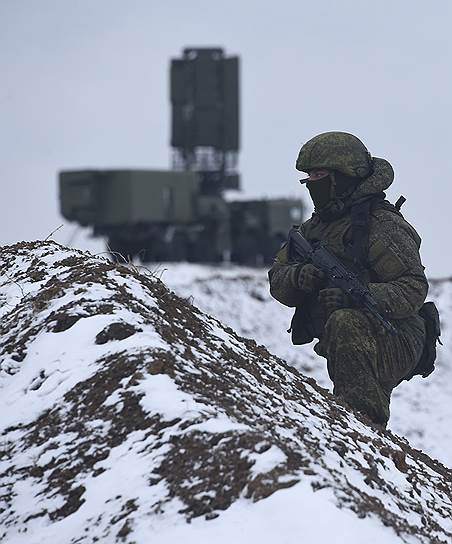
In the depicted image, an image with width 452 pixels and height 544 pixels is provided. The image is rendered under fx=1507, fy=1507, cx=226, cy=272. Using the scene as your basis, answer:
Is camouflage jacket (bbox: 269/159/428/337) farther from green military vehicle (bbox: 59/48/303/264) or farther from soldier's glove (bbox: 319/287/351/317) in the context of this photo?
green military vehicle (bbox: 59/48/303/264)

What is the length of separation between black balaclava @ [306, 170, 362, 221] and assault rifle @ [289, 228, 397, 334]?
20cm

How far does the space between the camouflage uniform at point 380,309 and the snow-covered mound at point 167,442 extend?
552 millimetres

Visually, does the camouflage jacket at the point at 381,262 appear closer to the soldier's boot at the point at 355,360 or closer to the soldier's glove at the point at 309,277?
the soldier's glove at the point at 309,277

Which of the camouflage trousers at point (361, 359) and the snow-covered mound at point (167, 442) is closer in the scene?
the snow-covered mound at point (167, 442)

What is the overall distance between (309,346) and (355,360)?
14396mm

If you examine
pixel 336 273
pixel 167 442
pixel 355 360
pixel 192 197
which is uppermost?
pixel 167 442

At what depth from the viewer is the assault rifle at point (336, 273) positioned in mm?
7773

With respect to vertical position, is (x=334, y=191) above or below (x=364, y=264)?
above

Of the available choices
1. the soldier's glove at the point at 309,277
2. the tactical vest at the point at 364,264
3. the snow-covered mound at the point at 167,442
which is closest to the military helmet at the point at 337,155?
the tactical vest at the point at 364,264

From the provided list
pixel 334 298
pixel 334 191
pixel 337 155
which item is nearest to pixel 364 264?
pixel 334 298

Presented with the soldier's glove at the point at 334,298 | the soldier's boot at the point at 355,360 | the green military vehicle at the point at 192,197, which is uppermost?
the soldier's glove at the point at 334,298

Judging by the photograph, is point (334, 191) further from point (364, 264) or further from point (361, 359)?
point (361, 359)

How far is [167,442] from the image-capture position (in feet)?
17.9

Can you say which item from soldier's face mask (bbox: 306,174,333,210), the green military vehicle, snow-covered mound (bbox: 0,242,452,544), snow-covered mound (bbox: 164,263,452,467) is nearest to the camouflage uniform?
soldier's face mask (bbox: 306,174,333,210)
